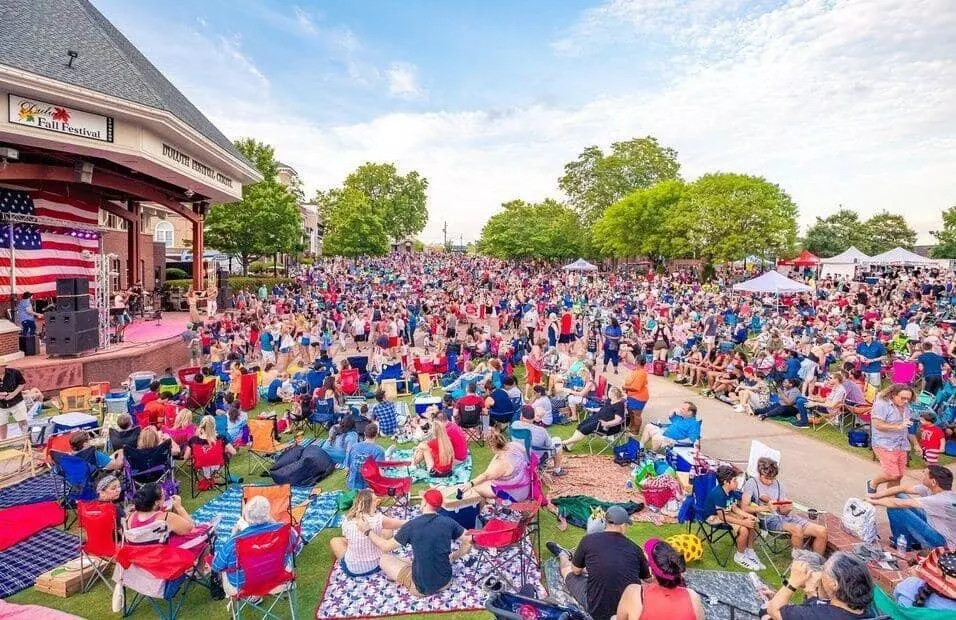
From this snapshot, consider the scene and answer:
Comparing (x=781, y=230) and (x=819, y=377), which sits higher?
(x=781, y=230)

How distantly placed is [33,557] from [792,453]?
11174 mm

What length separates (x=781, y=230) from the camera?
41750 millimetres

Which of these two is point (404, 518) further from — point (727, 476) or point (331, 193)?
point (331, 193)

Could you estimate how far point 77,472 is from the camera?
23.2 ft

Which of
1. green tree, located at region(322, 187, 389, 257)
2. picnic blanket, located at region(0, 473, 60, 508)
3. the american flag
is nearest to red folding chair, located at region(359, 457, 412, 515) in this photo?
picnic blanket, located at region(0, 473, 60, 508)

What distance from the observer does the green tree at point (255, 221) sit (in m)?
36.6

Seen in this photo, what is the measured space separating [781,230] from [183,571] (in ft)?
150

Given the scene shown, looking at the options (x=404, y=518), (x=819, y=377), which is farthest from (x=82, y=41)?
(x=819, y=377)

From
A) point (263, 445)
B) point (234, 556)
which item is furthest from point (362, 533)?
point (263, 445)

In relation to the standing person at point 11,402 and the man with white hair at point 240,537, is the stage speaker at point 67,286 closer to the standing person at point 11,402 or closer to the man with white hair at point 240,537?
the standing person at point 11,402

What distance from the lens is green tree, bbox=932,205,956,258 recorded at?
187ft

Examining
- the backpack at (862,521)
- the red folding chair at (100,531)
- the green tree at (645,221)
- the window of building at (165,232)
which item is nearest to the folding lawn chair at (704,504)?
the backpack at (862,521)

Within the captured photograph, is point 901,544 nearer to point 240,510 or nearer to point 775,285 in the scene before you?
point 240,510

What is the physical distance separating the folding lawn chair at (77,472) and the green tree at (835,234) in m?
89.0
